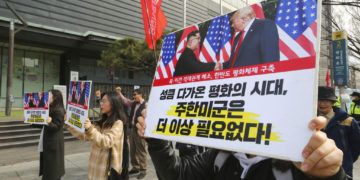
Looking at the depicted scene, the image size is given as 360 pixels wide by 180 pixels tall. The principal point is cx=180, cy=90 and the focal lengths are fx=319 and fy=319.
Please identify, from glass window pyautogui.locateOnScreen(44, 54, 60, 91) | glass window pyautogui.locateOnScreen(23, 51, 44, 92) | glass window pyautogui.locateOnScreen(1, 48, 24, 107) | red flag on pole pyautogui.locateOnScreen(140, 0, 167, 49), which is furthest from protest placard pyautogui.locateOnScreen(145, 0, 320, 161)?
glass window pyautogui.locateOnScreen(44, 54, 60, 91)

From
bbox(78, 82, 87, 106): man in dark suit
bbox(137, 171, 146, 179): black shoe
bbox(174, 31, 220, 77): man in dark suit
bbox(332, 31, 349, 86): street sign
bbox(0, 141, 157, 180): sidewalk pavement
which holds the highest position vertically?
bbox(332, 31, 349, 86): street sign

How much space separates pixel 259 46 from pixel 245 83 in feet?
0.63

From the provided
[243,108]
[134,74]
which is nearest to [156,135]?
[243,108]

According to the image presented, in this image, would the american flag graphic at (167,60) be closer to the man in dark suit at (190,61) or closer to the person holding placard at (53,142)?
the man in dark suit at (190,61)

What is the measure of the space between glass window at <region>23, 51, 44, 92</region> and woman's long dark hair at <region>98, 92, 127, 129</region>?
1678 centimetres

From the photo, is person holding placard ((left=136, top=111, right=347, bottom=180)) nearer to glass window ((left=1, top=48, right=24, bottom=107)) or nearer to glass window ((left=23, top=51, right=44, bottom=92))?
glass window ((left=1, top=48, right=24, bottom=107))

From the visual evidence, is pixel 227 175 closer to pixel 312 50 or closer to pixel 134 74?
pixel 312 50

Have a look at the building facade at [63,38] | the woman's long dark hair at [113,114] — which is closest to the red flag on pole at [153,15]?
the woman's long dark hair at [113,114]

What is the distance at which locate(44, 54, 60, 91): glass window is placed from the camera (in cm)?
1997

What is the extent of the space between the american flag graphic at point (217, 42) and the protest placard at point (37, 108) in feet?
11.8

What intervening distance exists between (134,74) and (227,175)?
76.4ft

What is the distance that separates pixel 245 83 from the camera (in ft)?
5.04

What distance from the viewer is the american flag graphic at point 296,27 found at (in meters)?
1.34

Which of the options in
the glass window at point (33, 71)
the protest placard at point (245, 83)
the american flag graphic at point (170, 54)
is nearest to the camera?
the protest placard at point (245, 83)
